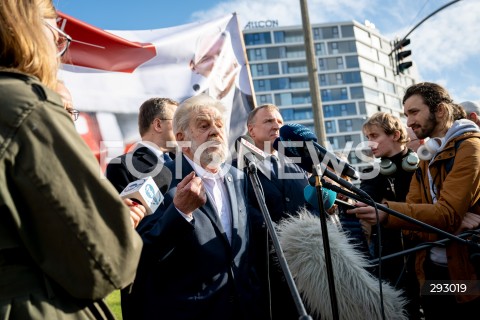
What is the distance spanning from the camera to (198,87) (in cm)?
557

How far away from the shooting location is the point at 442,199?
2.71m

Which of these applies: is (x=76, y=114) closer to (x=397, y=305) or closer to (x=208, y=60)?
(x=397, y=305)

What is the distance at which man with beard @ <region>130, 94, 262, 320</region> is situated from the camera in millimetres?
2100

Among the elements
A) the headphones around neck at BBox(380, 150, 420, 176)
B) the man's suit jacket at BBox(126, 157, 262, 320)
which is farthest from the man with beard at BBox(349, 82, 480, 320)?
the man's suit jacket at BBox(126, 157, 262, 320)

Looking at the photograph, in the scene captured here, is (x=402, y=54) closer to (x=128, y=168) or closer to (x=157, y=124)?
(x=157, y=124)

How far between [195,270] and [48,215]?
1276 millimetres

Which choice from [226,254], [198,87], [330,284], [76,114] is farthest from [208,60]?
[330,284]

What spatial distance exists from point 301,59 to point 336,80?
673cm

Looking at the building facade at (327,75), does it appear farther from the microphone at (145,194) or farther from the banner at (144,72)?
the microphone at (145,194)

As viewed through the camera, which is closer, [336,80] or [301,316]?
[301,316]

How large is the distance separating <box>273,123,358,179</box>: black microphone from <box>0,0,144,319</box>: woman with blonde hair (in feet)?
3.32

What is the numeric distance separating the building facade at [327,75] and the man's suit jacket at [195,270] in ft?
242

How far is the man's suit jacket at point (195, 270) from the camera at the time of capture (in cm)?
214

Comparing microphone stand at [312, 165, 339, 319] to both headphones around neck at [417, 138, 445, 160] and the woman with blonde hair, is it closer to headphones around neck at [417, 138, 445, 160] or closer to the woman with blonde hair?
the woman with blonde hair
